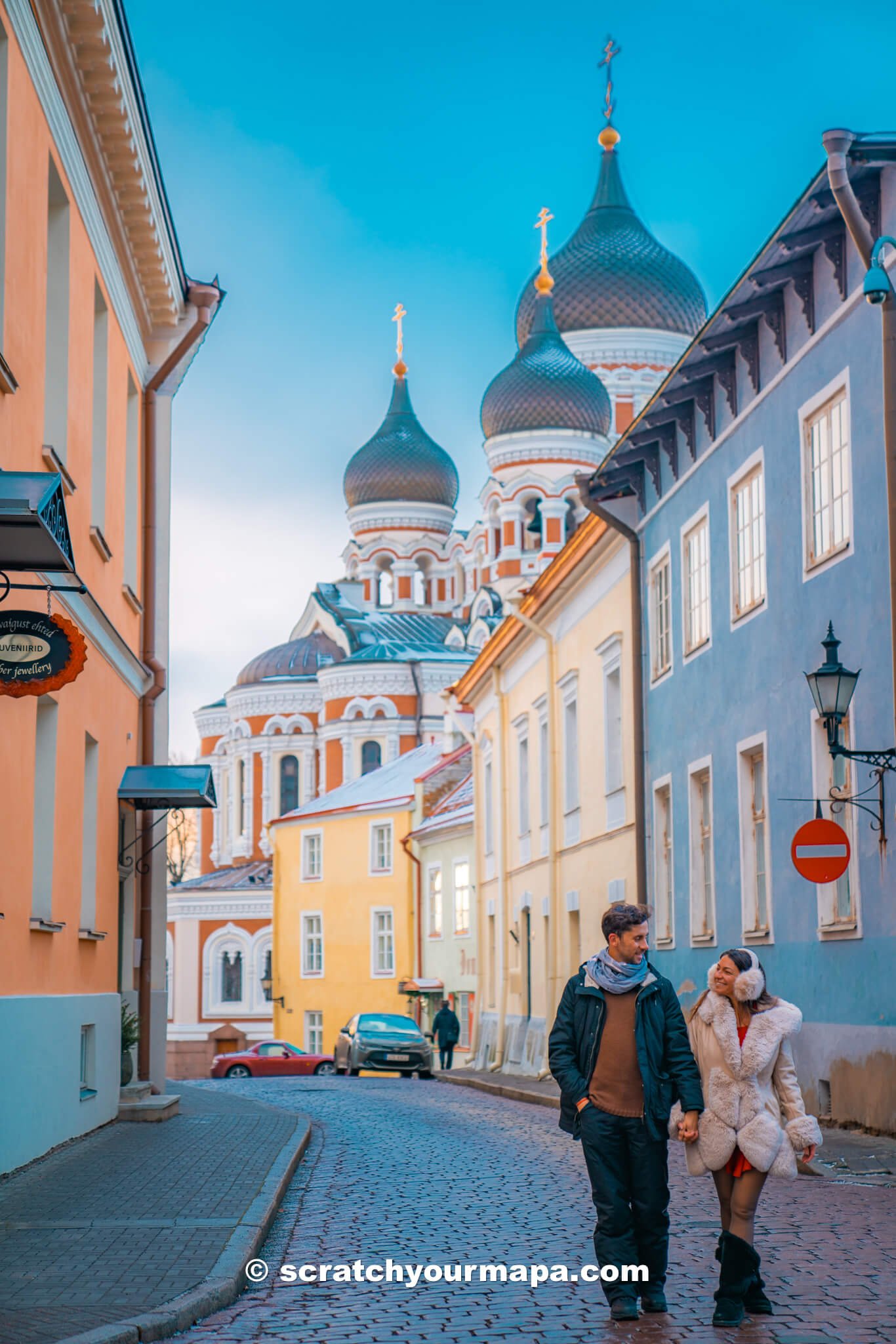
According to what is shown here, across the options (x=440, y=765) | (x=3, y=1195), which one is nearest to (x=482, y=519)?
(x=440, y=765)

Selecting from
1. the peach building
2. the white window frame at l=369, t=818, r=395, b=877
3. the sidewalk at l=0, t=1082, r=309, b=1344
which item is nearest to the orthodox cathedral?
the white window frame at l=369, t=818, r=395, b=877

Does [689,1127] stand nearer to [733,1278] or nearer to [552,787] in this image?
[733,1278]

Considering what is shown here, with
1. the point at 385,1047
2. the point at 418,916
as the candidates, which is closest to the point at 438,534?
the point at 418,916

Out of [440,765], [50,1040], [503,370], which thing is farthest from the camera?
[503,370]

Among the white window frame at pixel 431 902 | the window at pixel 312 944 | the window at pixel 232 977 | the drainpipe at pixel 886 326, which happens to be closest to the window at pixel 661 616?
the drainpipe at pixel 886 326

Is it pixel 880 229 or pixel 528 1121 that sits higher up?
pixel 880 229

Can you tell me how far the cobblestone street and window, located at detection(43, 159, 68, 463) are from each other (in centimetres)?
532

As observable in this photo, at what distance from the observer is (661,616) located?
21906 mm

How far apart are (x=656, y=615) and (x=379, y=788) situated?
34200 mm

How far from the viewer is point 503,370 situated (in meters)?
69.4

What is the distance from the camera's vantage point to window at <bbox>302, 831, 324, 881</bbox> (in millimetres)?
54312

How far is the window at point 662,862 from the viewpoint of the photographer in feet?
69.2

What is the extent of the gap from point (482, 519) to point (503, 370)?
289 inches

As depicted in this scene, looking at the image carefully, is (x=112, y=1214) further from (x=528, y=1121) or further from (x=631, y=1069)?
(x=528, y=1121)
